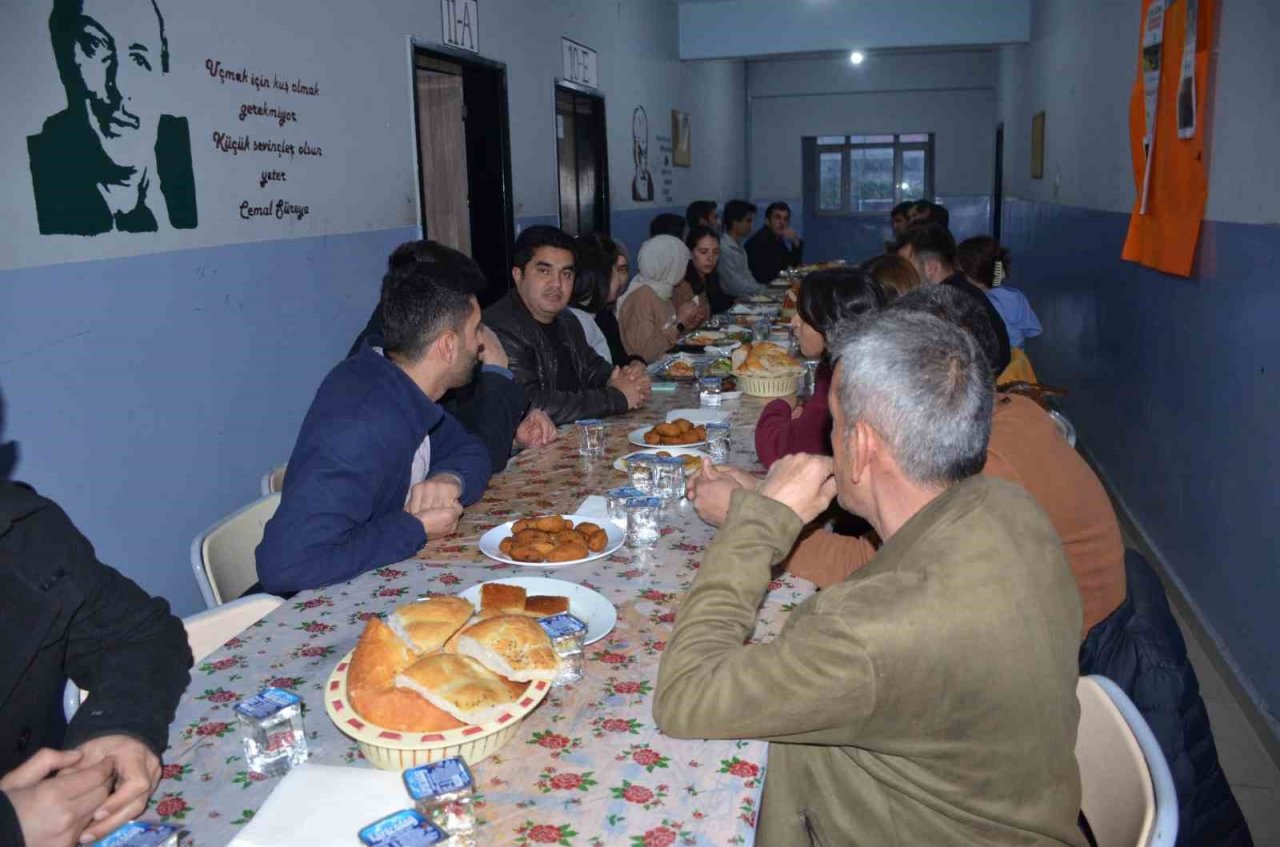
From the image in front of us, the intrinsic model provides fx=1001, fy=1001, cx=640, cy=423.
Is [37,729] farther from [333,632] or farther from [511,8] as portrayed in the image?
[511,8]

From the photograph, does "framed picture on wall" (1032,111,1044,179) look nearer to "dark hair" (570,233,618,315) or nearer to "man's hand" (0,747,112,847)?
"dark hair" (570,233,618,315)

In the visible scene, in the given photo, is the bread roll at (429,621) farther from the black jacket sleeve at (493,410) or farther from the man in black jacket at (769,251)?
the man in black jacket at (769,251)

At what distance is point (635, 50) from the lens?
8.73 metres

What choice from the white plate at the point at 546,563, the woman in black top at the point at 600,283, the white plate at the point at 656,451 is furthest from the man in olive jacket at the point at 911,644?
→ the woman in black top at the point at 600,283

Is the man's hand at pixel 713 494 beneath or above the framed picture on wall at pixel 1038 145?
beneath

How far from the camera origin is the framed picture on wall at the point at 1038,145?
27.5 ft

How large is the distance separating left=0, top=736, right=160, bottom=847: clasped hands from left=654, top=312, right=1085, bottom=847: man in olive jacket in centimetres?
63

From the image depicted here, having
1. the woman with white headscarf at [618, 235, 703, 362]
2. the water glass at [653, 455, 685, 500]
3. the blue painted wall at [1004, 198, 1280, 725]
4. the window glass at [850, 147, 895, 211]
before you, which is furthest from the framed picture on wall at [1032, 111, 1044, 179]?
the water glass at [653, 455, 685, 500]

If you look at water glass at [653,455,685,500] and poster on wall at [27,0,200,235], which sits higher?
poster on wall at [27,0,200,235]

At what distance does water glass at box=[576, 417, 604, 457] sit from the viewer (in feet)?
9.14

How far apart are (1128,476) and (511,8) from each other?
4351mm

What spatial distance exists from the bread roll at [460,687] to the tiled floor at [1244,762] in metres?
2.08

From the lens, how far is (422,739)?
46.1 inches

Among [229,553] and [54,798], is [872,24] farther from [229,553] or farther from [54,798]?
[54,798]
